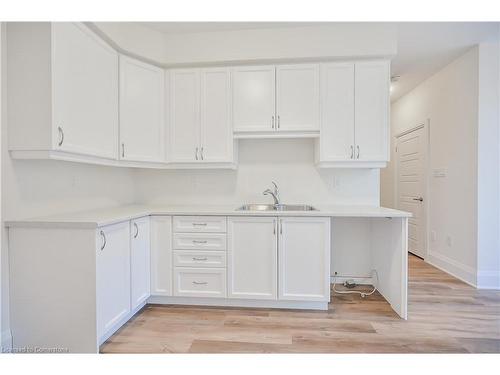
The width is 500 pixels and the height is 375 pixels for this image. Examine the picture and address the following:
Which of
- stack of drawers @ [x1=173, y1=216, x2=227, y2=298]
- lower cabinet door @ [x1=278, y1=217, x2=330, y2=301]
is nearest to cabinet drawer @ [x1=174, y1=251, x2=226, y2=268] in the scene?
stack of drawers @ [x1=173, y1=216, x2=227, y2=298]

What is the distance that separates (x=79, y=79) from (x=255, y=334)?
7.32ft

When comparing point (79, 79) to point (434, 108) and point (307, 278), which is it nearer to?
point (307, 278)

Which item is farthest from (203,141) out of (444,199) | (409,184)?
(409,184)

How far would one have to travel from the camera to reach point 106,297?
1860mm

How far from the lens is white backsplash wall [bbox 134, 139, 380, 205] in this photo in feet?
9.74

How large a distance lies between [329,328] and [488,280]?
2004 mm

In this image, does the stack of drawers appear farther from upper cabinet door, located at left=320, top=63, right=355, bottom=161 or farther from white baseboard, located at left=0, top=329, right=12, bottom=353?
upper cabinet door, located at left=320, top=63, right=355, bottom=161

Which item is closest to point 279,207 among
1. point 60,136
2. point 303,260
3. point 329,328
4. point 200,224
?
point 303,260

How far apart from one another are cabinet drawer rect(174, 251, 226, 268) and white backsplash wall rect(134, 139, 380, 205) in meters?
0.79

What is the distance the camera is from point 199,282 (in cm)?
245

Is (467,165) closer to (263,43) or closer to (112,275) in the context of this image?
(263,43)

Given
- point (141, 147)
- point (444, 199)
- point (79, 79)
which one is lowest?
point (444, 199)

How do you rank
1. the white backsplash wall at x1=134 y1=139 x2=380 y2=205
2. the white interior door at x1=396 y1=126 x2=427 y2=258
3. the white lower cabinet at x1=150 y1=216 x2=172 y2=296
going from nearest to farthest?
the white lower cabinet at x1=150 y1=216 x2=172 y2=296 < the white backsplash wall at x1=134 y1=139 x2=380 y2=205 < the white interior door at x1=396 y1=126 x2=427 y2=258

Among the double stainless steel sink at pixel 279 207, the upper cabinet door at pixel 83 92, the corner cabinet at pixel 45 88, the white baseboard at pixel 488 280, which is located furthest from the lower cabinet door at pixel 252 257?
the white baseboard at pixel 488 280
